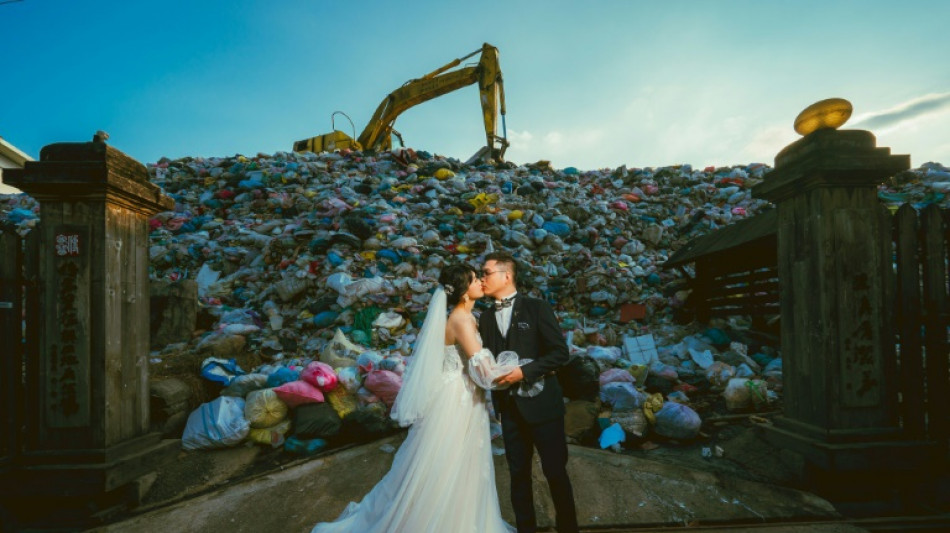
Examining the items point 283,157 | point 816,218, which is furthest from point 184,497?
point 283,157

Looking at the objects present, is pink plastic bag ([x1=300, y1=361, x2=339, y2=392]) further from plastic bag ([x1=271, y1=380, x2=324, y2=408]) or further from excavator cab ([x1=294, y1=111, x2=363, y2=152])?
excavator cab ([x1=294, y1=111, x2=363, y2=152])

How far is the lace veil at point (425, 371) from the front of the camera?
2.38 meters

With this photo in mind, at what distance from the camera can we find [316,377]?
3.76 m

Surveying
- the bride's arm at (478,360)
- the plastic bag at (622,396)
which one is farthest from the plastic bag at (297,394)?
the plastic bag at (622,396)

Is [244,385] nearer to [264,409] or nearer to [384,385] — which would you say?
[264,409]

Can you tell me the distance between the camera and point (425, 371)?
7.99 feet

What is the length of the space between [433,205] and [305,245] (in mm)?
2567

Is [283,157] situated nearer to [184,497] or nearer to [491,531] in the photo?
[184,497]

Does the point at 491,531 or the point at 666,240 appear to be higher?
the point at 666,240

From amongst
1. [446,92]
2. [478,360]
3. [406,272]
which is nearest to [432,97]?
[446,92]

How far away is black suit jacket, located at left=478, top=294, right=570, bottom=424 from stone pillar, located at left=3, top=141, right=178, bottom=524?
243 cm

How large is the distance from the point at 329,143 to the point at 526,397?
13128 mm

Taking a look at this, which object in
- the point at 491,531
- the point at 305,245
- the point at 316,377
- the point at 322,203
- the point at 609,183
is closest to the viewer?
the point at 491,531

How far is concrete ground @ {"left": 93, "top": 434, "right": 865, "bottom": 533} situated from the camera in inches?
104
